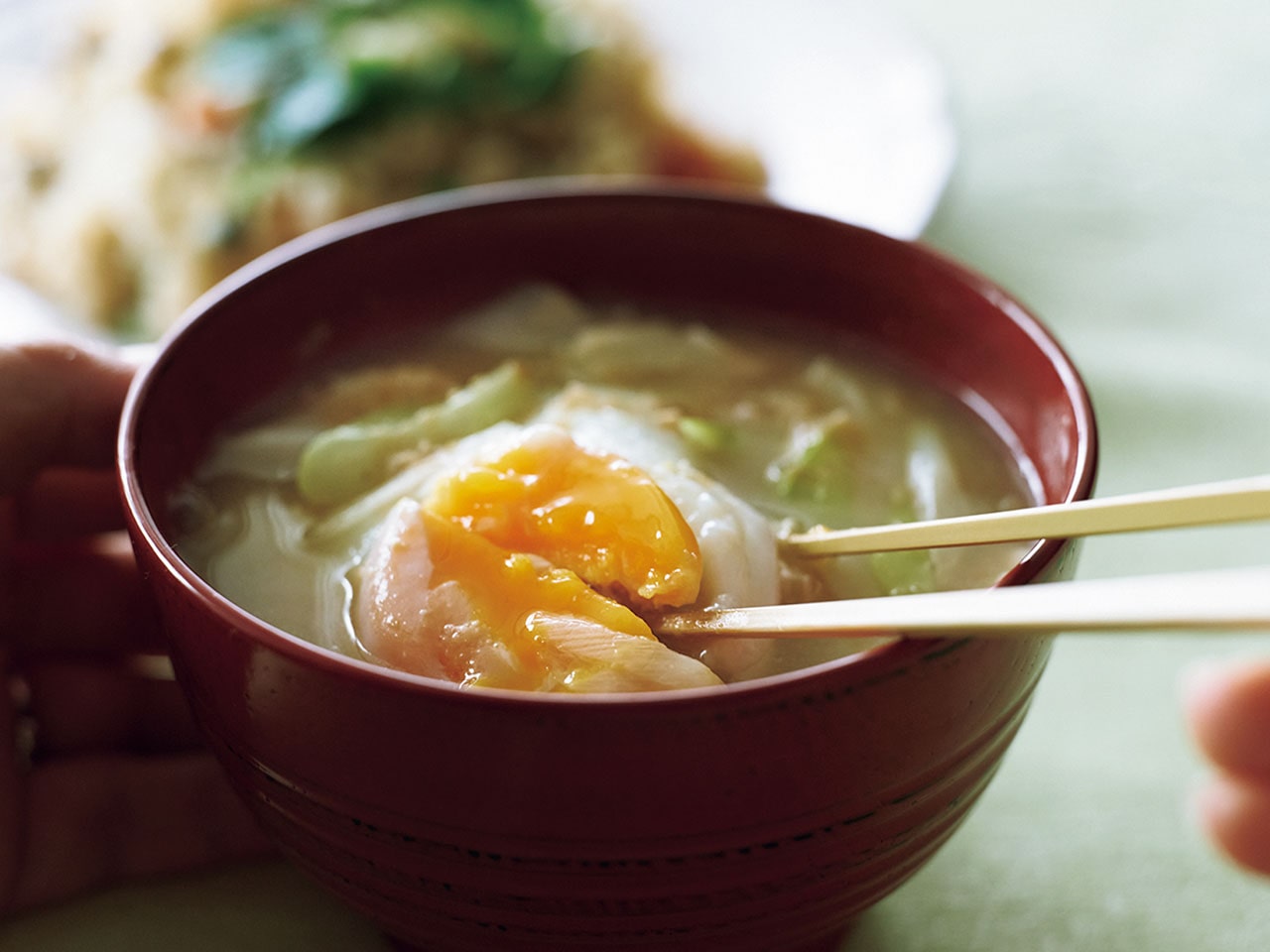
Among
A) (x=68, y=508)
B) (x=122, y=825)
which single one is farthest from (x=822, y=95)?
(x=122, y=825)

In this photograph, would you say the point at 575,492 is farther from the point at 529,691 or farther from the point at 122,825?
the point at 122,825

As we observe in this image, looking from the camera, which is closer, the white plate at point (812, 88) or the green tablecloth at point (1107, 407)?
the green tablecloth at point (1107, 407)

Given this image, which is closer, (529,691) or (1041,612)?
(1041,612)

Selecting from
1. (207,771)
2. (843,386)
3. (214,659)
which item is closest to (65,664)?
(207,771)

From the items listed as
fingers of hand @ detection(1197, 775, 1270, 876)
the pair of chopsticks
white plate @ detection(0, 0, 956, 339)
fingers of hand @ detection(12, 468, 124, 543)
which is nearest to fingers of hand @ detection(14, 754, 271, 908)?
fingers of hand @ detection(12, 468, 124, 543)

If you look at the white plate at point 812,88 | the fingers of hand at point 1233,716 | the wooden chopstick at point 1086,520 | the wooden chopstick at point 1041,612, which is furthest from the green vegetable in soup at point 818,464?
the white plate at point 812,88

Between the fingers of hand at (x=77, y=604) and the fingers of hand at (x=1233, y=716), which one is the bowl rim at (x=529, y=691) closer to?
the fingers of hand at (x=1233, y=716)
